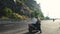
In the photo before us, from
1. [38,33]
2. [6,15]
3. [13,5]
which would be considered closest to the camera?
[38,33]

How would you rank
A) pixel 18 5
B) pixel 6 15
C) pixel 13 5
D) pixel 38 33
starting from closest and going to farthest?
pixel 38 33, pixel 6 15, pixel 13 5, pixel 18 5

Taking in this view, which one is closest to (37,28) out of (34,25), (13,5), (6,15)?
(34,25)

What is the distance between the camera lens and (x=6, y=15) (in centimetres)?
5778

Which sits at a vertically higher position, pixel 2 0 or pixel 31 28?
pixel 2 0

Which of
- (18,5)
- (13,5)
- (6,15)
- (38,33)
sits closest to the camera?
(38,33)

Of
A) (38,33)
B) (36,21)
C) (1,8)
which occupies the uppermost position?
(1,8)

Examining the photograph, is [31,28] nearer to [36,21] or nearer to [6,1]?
[36,21]

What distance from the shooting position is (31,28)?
19.3m

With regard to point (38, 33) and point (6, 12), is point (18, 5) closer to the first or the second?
point (6, 12)

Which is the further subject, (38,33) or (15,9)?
(15,9)

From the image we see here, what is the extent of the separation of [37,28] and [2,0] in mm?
41543

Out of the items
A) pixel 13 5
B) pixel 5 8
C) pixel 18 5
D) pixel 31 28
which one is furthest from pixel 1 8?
pixel 31 28

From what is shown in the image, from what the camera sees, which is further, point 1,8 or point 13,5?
point 13,5

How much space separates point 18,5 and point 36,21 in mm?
59394
